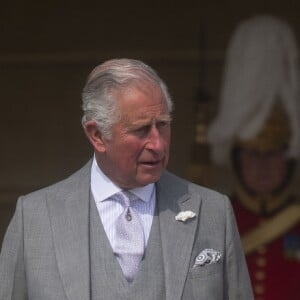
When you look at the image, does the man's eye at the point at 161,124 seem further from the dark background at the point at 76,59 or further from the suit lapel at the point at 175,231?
the dark background at the point at 76,59

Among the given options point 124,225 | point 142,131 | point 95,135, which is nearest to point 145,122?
point 142,131

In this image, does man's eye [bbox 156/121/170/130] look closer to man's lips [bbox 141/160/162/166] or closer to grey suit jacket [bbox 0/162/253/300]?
man's lips [bbox 141/160/162/166]

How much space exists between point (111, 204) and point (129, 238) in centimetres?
8

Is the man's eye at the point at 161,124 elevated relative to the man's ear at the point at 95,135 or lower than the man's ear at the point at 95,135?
→ elevated

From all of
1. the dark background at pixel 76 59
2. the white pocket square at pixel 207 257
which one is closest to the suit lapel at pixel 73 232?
the white pocket square at pixel 207 257

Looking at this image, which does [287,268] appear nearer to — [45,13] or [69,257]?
[45,13]

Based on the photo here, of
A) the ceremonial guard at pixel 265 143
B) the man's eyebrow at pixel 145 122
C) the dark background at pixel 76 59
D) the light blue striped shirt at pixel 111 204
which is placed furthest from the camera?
Result: the dark background at pixel 76 59

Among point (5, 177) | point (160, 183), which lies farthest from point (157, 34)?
point (160, 183)

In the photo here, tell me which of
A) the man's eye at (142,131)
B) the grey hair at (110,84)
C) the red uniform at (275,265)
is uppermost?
the grey hair at (110,84)

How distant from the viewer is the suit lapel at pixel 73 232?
2.28 m

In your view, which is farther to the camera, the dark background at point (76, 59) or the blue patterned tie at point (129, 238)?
the dark background at point (76, 59)

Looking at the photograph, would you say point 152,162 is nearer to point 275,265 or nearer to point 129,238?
point 129,238

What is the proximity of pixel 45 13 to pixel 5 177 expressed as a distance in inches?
25.9

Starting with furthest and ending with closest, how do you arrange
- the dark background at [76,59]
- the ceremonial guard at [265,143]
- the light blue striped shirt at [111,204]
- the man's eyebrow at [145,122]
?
the dark background at [76,59]
the ceremonial guard at [265,143]
the light blue striped shirt at [111,204]
the man's eyebrow at [145,122]
